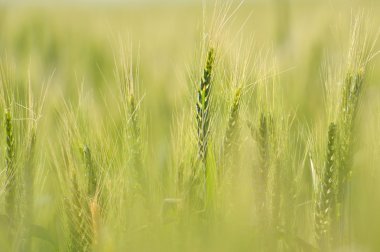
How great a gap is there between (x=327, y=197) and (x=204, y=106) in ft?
0.74

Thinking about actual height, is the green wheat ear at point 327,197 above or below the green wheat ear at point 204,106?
below

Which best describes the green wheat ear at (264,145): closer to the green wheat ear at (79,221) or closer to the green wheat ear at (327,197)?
the green wheat ear at (327,197)

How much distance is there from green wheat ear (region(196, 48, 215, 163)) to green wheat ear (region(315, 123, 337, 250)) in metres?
0.18

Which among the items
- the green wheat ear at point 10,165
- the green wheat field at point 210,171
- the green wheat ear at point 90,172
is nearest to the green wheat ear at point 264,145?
the green wheat field at point 210,171

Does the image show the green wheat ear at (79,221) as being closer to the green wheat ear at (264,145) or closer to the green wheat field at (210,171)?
the green wheat field at (210,171)

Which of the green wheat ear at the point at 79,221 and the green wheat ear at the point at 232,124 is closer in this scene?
the green wheat ear at the point at 79,221

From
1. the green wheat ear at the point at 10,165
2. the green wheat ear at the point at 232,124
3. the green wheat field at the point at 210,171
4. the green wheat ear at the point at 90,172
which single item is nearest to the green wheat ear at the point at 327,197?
the green wheat field at the point at 210,171

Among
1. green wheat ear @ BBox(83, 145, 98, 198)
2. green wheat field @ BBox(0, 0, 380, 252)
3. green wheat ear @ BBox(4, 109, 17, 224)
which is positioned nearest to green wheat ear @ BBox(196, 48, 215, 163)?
green wheat field @ BBox(0, 0, 380, 252)

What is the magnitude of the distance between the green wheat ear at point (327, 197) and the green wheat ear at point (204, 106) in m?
0.18

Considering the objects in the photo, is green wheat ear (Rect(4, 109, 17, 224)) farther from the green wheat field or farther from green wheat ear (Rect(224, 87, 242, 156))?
green wheat ear (Rect(224, 87, 242, 156))

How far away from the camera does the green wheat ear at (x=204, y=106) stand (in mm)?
1104

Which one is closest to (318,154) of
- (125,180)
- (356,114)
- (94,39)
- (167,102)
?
(356,114)

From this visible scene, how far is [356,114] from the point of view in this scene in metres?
1.22

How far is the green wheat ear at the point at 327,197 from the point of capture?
108cm
